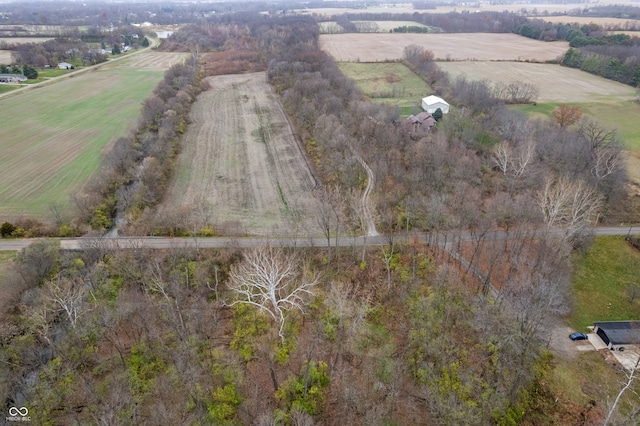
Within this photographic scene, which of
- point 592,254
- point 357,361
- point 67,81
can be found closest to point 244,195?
point 357,361

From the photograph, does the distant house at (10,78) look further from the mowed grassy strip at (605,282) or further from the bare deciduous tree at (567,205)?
the mowed grassy strip at (605,282)

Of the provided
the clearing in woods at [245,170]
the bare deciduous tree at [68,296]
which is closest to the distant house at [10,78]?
the clearing in woods at [245,170]

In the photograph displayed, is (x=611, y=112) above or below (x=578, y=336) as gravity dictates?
above

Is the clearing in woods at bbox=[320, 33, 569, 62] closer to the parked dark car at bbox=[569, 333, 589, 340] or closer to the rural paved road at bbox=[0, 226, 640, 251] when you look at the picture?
the rural paved road at bbox=[0, 226, 640, 251]

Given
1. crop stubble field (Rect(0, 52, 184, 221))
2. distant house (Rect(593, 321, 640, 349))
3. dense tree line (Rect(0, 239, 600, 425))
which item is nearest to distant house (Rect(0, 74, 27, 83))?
crop stubble field (Rect(0, 52, 184, 221))

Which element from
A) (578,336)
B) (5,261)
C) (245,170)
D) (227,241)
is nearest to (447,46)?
(245,170)

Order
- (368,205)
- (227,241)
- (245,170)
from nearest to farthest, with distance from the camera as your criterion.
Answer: (227,241)
(368,205)
(245,170)

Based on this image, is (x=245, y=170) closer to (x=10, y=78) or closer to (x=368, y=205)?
(x=368, y=205)

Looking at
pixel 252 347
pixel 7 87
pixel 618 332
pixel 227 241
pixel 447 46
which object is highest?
pixel 447 46
